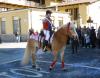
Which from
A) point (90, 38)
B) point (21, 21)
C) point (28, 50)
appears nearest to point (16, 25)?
point (21, 21)

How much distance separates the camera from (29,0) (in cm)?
5981

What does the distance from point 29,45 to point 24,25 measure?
86.0ft

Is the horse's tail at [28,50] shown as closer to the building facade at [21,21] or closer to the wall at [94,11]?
the building facade at [21,21]

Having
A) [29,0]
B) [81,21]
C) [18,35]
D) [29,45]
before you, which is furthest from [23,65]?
[29,0]

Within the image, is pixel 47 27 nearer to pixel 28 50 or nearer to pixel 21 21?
pixel 28 50

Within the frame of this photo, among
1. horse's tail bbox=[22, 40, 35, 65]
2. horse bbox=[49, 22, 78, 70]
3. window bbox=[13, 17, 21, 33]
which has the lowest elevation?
horse's tail bbox=[22, 40, 35, 65]

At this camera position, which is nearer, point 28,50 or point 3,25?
point 28,50

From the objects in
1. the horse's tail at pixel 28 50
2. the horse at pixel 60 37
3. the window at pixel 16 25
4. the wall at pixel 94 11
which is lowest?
the horse's tail at pixel 28 50

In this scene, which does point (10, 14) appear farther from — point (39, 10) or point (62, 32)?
point (62, 32)

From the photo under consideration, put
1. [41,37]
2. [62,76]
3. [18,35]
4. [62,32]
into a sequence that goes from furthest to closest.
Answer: [18,35]
[41,37]
[62,32]
[62,76]

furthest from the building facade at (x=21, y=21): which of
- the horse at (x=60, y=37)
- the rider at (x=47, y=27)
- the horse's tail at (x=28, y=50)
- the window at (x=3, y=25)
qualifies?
the horse at (x=60, y=37)

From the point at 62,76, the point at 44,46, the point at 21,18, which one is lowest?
the point at 62,76

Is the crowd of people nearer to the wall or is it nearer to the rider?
the rider

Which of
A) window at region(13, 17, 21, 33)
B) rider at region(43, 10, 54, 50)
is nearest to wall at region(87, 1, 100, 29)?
window at region(13, 17, 21, 33)
